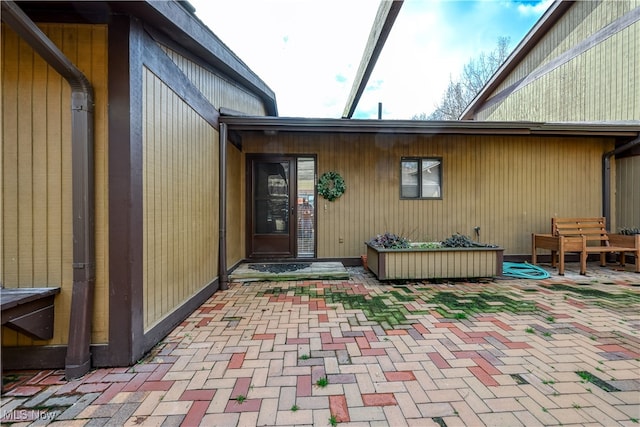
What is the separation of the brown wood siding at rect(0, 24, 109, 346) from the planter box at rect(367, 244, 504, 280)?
127 inches

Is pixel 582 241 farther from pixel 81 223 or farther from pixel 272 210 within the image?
pixel 81 223

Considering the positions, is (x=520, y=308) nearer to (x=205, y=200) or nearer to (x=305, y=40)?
(x=205, y=200)

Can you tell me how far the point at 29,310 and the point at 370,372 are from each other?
7.42 ft

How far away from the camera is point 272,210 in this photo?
5.17m

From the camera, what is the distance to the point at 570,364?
1910 mm

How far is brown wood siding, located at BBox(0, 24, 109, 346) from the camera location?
1.89m

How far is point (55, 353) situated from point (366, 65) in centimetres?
368

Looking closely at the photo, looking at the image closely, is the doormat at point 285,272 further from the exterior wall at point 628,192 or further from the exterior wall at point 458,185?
the exterior wall at point 628,192

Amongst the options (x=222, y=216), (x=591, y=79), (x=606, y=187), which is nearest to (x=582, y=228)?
(x=606, y=187)

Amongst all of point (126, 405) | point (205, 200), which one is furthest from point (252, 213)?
point (126, 405)

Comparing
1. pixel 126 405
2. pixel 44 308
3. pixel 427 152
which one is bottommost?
pixel 126 405

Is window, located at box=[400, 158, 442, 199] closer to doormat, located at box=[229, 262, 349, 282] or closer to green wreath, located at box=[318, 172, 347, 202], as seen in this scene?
green wreath, located at box=[318, 172, 347, 202]

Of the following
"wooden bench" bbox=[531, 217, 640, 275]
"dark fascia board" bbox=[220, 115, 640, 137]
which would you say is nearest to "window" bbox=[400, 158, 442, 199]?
"dark fascia board" bbox=[220, 115, 640, 137]

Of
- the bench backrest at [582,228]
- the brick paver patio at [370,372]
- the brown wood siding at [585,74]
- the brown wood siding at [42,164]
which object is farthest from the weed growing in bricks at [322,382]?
the brown wood siding at [585,74]
